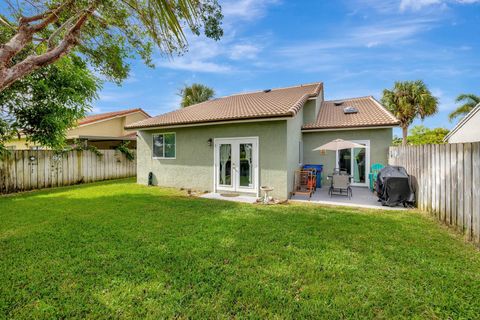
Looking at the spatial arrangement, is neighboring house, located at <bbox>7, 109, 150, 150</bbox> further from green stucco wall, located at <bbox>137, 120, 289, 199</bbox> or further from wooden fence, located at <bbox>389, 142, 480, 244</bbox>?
wooden fence, located at <bbox>389, 142, 480, 244</bbox>

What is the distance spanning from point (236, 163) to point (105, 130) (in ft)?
54.8

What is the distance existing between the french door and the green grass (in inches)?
137

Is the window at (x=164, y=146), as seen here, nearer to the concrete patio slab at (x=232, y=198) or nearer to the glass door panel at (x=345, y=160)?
the concrete patio slab at (x=232, y=198)

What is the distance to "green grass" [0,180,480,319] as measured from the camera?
271 cm

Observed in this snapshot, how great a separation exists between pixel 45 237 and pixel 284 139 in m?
8.00

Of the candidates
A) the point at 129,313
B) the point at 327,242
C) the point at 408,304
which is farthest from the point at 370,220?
the point at 129,313

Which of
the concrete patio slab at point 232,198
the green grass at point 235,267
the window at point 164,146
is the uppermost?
the window at point 164,146

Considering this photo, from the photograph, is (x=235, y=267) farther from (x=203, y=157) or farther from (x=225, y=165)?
(x=203, y=157)

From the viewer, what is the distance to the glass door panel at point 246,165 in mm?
9672

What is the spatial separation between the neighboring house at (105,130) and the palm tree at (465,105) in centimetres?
3413

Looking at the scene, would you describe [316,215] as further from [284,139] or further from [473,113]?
[473,113]

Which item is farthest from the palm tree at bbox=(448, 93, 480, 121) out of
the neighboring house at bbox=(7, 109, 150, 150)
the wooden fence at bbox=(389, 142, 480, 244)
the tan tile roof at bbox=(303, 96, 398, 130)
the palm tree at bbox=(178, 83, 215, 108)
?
the neighboring house at bbox=(7, 109, 150, 150)

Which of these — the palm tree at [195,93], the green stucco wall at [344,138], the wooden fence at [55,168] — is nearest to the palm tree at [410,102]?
the green stucco wall at [344,138]

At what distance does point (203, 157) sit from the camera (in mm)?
10891
